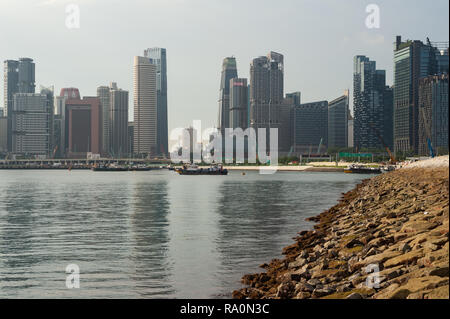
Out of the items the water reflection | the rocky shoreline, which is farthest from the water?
the rocky shoreline

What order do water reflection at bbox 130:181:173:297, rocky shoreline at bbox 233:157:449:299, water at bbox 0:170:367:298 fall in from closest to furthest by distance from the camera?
rocky shoreline at bbox 233:157:449:299 → water reflection at bbox 130:181:173:297 → water at bbox 0:170:367:298

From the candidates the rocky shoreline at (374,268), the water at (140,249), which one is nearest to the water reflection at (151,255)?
the water at (140,249)

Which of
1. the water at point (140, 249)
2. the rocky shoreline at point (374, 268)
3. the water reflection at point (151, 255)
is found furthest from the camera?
the water at point (140, 249)

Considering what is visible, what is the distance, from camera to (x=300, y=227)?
47.6 meters

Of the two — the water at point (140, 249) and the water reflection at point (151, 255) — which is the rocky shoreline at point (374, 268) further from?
the water reflection at point (151, 255)

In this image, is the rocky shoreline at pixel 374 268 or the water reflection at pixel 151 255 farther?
the water reflection at pixel 151 255

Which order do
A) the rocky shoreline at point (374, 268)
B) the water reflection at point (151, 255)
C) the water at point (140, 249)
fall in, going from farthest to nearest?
the water at point (140, 249), the water reflection at point (151, 255), the rocky shoreline at point (374, 268)

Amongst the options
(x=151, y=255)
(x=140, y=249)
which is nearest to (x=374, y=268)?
(x=151, y=255)

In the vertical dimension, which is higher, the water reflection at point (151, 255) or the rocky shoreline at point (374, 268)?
the rocky shoreline at point (374, 268)

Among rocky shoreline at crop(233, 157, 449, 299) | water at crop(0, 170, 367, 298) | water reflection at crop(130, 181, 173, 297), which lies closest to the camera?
rocky shoreline at crop(233, 157, 449, 299)

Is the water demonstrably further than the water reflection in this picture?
Yes

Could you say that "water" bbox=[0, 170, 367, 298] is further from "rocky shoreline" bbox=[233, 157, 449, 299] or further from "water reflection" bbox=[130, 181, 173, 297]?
"rocky shoreline" bbox=[233, 157, 449, 299]

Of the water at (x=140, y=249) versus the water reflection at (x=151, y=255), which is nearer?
the water reflection at (x=151, y=255)

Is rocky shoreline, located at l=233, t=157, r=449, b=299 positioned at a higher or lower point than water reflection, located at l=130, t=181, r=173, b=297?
higher
